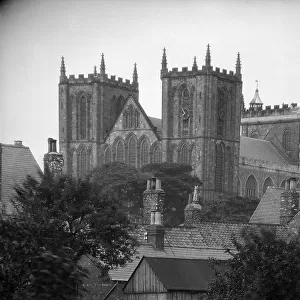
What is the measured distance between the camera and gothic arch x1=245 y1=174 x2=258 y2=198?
165 metres

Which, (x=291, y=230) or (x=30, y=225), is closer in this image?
(x=30, y=225)

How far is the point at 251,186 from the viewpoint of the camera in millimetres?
166750

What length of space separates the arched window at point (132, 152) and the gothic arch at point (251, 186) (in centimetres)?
1344

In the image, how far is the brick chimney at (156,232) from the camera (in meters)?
56.5

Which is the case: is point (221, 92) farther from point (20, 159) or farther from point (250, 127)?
point (20, 159)

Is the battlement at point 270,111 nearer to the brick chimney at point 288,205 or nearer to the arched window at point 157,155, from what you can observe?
the arched window at point 157,155

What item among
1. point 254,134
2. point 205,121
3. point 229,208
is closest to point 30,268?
point 229,208

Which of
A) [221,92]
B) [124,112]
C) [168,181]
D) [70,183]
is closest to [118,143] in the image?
[124,112]

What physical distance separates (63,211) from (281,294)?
8.57 metres

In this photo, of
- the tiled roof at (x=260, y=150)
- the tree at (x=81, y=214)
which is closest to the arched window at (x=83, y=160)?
the tiled roof at (x=260, y=150)

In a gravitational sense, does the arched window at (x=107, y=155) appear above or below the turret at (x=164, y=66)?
below

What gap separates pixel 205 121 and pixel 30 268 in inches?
4981

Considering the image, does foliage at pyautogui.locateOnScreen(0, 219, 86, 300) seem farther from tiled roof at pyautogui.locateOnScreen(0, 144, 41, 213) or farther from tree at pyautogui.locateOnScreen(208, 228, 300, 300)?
tiled roof at pyautogui.locateOnScreen(0, 144, 41, 213)

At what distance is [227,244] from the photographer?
2398 inches
